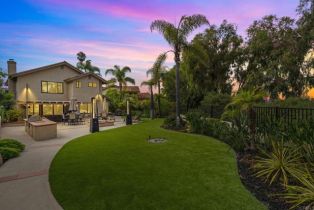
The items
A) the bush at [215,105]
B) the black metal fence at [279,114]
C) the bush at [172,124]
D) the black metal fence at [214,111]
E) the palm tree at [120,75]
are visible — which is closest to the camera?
the black metal fence at [279,114]

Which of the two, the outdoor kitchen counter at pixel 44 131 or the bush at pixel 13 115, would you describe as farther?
the bush at pixel 13 115

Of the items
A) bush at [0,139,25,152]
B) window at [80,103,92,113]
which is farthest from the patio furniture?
bush at [0,139,25,152]

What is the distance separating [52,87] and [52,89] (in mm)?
226

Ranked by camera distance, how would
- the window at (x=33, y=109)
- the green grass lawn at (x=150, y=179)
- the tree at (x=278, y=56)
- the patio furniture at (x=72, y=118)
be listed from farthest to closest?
1. the window at (x=33, y=109)
2. the tree at (x=278, y=56)
3. the patio furniture at (x=72, y=118)
4. the green grass lawn at (x=150, y=179)

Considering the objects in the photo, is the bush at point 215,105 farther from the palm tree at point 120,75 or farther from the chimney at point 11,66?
the chimney at point 11,66

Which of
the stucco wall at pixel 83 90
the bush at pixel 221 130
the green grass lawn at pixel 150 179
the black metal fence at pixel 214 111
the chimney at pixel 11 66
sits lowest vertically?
the green grass lawn at pixel 150 179

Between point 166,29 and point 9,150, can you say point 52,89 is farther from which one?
point 9,150

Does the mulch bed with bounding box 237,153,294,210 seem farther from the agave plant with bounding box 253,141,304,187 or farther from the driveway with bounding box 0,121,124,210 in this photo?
the driveway with bounding box 0,121,124,210

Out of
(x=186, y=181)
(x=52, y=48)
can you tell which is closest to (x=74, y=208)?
(x=186, y=181)

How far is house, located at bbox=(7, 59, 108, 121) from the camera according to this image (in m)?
22.9

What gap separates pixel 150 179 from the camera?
5.38m

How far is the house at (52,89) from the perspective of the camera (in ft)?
75.0

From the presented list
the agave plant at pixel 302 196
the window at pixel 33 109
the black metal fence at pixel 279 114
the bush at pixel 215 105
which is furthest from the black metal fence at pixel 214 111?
the window at pixel 33 109

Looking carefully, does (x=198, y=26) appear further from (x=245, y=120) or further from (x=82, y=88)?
(x=82, y=88)
